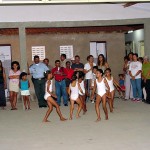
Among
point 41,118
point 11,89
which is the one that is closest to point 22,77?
point 11,89

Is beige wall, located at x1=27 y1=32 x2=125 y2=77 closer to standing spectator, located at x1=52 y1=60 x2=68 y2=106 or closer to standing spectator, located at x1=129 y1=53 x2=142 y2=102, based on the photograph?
standing spectator, located at x1=52 y1=60 x2=68 y2=106

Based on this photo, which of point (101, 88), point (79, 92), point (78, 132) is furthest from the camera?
point (79, 92)

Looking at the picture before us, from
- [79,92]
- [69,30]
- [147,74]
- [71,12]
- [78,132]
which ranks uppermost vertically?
[71,12]

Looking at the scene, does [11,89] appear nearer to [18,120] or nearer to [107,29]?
[18,120]

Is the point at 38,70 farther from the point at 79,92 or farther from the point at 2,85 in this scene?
the point at 79,92

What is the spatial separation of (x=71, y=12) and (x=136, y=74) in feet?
10.2

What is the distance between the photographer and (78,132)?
7871 mm

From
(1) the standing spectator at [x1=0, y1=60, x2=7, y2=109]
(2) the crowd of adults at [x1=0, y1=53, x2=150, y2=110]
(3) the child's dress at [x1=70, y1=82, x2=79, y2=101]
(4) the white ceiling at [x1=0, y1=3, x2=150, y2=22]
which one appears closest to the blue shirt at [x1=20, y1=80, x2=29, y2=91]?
(2) the crowd of adults at [x1=0, y1=53, x2=150, y2=110]

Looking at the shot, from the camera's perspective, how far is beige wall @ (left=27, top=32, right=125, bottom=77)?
1526 cm

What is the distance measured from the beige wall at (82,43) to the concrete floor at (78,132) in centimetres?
496

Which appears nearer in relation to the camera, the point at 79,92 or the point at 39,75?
the point at 79,92

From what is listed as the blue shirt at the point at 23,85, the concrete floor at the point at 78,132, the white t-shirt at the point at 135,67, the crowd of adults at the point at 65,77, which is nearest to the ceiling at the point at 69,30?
the crowd of adults at the point at 65,77

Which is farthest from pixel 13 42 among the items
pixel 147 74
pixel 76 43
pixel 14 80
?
pixel 147 74

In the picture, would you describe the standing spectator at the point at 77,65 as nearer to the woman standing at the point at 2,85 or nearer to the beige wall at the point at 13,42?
the woman standing at the point at 2,85
